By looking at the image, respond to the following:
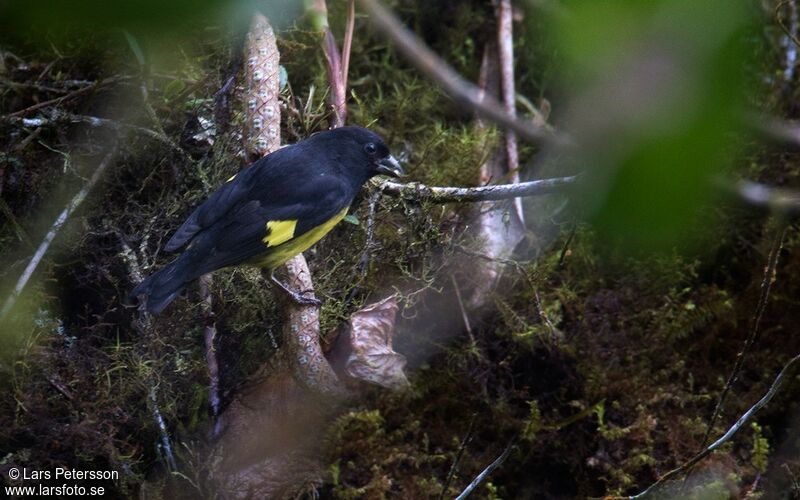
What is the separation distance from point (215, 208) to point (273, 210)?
0.21 m

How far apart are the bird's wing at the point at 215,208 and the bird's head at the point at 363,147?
36cm

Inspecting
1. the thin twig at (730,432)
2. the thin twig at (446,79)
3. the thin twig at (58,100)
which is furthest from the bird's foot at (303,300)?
the thin twig at (446,79)

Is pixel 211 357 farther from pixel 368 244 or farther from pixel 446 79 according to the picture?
pixel 446 79

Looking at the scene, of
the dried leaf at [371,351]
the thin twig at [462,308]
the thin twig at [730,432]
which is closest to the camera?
the thin twig at [730,432]

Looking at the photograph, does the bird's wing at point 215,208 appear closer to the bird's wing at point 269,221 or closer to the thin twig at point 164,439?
the bird's wing at point 269,221

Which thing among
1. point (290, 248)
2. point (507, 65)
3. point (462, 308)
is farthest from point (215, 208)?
point (507, 65)

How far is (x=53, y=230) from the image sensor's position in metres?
3.25

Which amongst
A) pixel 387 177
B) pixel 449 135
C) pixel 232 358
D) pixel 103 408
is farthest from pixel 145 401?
pixel 449 135

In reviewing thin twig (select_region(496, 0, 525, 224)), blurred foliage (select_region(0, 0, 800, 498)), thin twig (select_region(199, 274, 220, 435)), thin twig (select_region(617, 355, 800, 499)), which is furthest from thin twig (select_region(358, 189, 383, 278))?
thin twig (select_region(617, 355, 800, 499))

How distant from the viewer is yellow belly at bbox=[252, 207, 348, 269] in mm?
3104

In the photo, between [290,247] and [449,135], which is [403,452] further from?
[449,135]

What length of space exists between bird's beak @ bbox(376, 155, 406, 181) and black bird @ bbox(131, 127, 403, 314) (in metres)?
0.13

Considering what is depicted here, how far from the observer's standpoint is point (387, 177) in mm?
3766

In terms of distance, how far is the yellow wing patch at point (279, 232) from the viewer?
304 cm
